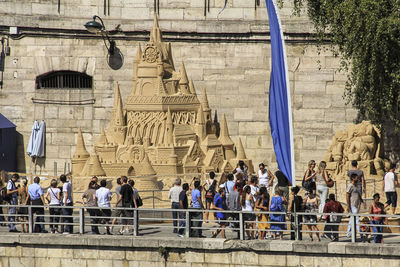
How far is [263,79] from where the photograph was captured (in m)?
37.5

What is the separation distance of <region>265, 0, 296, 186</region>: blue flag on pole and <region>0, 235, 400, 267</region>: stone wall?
2.11 metres

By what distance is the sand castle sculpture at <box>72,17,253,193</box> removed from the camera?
34125 millimetres

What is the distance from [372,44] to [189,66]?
369 inches

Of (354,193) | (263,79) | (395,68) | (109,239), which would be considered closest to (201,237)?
(109,239)

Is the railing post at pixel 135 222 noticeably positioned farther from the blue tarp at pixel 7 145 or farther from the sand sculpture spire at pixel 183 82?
the blue tarp at pixel 7 145

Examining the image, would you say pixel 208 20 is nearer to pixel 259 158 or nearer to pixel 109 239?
pixel 259 158

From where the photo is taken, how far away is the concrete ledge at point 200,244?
76.3ft

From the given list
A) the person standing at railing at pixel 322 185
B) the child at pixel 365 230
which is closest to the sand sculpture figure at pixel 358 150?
the person standing at railing at pixel 322 185

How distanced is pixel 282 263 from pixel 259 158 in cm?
1357

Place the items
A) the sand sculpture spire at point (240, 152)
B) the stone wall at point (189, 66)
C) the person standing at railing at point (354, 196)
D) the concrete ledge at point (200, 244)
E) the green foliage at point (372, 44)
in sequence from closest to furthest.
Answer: the concrete ledge at point (200, 244) < the person standing at railing at point (354, 196) < the green foliage at point (372, 44) < the sand sculpture spire at point (240, 152) < the stone wall at point (189, 66)

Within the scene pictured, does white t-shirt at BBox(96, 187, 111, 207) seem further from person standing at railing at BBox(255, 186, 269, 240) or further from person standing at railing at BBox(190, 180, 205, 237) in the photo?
person standing at railing at BBox(255, 186, 269, 240)

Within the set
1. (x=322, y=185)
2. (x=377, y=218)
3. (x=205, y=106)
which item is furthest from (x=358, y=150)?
(x=377, y=218)

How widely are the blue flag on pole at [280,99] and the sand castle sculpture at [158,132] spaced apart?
11450 mm

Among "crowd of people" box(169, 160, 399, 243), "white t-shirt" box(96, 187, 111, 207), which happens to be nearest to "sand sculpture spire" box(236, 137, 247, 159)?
"crowd of people" box(169, 160, 399, 243)
